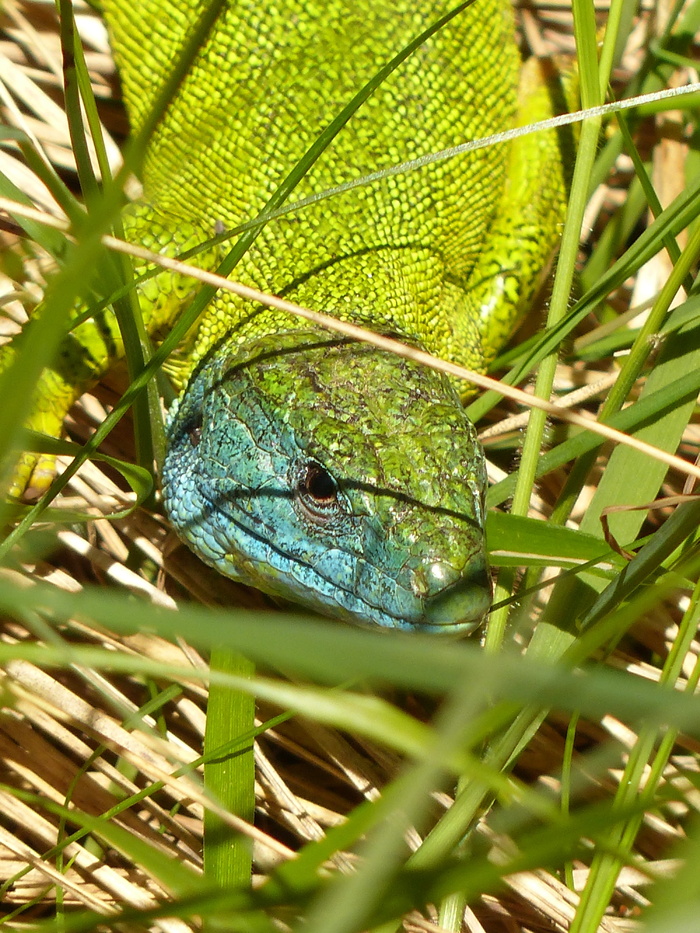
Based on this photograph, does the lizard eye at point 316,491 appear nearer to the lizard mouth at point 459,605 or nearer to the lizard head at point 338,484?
the lizard head at point 338,484

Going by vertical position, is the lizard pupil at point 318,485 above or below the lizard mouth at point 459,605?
above

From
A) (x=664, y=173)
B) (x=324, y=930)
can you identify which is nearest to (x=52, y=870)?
(x=324, y=930)

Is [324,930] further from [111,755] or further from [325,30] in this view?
[325,30]

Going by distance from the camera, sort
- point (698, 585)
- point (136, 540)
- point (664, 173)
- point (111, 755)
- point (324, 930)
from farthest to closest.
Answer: point (664, 173)
point (136, 540)
point (111, 755)
point (698, 585)
point (324, 930)

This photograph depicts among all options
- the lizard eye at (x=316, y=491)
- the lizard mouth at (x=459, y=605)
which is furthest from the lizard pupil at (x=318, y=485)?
the lizard mouth at (x=459, y=605)

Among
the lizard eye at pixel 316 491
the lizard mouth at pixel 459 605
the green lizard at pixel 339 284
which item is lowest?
the lizard mouth at pixel 459 605

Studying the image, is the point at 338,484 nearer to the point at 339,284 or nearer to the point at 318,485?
the point at 318,485

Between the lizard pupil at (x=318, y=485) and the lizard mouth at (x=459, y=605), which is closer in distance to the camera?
the lizard mouth at (x=459, y=605)
